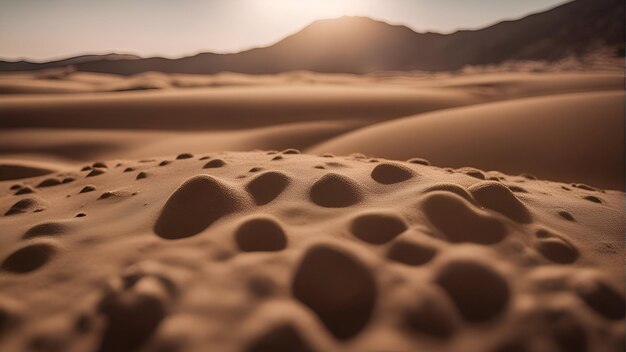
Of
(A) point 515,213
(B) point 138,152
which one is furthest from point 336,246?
(B) point 138,152

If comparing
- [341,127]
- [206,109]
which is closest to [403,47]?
[206,109]

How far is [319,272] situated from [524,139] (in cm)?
432

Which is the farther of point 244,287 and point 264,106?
point 264,106

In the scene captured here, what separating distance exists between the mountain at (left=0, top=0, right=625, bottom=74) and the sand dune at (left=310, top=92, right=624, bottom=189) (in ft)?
112

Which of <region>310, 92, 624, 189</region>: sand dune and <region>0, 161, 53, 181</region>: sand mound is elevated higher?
<region>310, 92, 624, 189</region>: sand dune

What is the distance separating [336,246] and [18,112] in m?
8.95

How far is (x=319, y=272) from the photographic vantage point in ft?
4.22

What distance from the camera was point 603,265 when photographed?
1411mm

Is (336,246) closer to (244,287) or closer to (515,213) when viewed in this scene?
(244,287)

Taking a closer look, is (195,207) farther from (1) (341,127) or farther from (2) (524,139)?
(1) (341,127)

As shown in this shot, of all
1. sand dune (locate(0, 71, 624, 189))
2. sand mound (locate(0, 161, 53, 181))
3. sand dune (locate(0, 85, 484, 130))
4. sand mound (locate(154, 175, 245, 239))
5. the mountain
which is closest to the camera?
sand mound (locate(154, 175, 245, 239))

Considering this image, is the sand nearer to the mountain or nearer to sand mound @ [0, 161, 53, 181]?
sand mound @ [0, 161, 53, 181]

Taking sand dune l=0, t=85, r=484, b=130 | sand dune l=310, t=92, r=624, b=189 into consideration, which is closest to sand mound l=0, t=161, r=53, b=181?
sand dune l=0, t=85, r=484, b=130

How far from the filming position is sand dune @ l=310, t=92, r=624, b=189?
4.11 m
